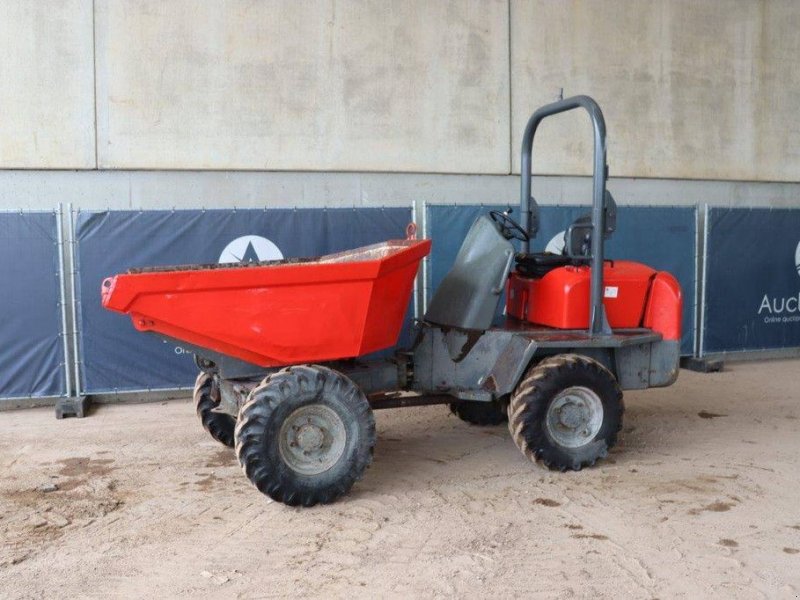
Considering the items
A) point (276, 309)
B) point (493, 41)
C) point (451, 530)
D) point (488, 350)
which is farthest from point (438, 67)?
point (451, 530)

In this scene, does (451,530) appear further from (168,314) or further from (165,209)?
(165,209)

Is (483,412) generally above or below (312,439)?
below

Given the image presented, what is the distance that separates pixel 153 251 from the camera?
7.71 meters

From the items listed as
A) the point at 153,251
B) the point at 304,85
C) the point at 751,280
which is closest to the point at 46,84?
the point at 153,251

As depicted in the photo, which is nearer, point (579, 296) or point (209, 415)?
point (579, 296)

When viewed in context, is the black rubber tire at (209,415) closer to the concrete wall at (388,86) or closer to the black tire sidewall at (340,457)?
the black tire sidewall at (340,457)

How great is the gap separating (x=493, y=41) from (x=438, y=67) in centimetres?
78

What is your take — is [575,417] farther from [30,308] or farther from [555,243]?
[30,308]

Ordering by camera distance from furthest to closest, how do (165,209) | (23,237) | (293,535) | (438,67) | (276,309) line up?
(438,67) → (165,209) → (23,237) → (276,309) → (293,535)

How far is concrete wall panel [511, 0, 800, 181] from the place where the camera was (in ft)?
31.0

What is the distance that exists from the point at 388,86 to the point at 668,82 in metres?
3.74

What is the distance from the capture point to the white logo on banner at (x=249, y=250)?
788 cm

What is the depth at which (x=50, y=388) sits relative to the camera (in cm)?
759

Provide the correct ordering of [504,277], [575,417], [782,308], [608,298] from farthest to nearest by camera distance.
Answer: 1. [782,308]
2. [608,298]
3. [504,277]
4. [575,417]
